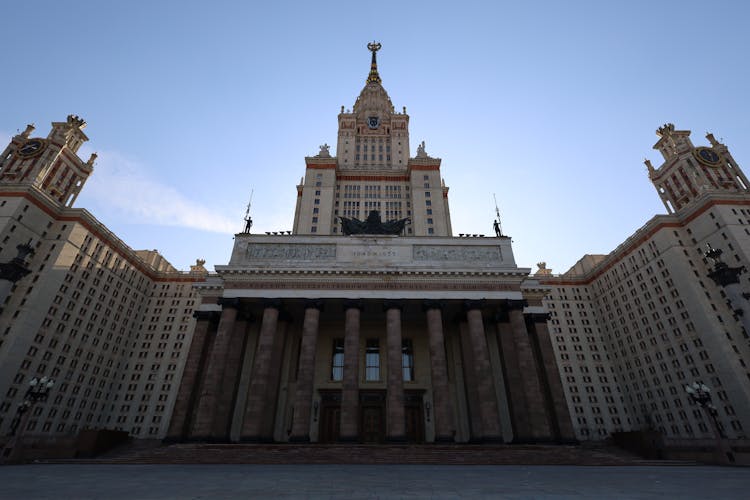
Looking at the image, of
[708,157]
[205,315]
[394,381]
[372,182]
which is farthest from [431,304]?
[708,157]

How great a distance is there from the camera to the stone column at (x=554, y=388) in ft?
93.7

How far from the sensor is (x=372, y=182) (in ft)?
238

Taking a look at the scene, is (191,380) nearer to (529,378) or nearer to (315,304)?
(315,304)

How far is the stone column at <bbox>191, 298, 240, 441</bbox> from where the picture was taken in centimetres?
2675

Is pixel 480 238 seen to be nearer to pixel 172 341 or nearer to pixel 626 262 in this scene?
pixel 626 262

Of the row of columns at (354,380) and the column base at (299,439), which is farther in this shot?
the row of columns at (354,380)

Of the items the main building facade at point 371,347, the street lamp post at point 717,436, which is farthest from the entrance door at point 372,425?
the street lamp post at point 717,436

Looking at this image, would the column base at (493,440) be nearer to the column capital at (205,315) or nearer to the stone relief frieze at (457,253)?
the stone relief frieze at (457,253)

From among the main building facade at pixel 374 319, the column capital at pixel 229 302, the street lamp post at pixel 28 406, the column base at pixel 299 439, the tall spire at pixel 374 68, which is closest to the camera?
the street lamp post at pixel 28 406

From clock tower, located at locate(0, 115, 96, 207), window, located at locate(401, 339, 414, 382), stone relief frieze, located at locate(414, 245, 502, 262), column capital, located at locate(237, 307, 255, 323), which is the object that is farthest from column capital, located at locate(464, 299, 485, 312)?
clock tower, located at locate(0, 115, 96, 207)

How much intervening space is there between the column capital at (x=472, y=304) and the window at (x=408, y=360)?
724 cm

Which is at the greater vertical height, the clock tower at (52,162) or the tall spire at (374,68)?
the tall spire at (374,68)

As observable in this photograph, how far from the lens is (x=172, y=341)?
6100 cm

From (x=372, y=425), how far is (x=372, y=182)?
48.8 meters
